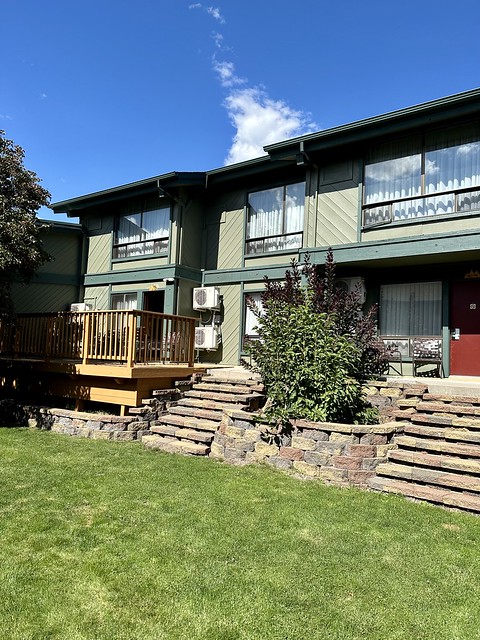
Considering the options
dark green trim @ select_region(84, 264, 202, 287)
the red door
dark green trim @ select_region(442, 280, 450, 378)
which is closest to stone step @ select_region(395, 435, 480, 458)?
dark green trim @ select_region(442, 280, 450, 378)

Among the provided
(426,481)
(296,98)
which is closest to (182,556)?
(426,481)

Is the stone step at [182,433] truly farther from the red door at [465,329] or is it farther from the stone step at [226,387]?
the red door at [465,329]

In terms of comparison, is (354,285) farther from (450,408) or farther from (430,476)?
(430,476)

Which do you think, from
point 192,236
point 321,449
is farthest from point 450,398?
point 192,236

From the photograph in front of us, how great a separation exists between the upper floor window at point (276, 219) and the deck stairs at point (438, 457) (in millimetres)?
6294

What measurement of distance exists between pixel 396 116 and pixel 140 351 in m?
7.16

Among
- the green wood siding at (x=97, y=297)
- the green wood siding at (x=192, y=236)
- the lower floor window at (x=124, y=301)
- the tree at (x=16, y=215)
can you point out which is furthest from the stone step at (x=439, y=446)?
the green wood siding at (x=97, y=297)

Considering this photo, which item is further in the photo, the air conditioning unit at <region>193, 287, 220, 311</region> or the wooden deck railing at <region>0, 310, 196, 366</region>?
the air conditioning unit at <region>193, 287, 220, 311</region>

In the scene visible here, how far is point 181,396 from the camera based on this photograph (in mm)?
8547

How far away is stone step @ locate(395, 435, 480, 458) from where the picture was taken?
509cm

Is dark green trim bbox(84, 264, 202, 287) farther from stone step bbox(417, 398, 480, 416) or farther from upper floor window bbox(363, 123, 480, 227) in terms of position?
stone step bbox(417, 398, 480, 416)

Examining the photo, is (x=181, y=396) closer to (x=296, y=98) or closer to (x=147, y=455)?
(x=147, y=455)

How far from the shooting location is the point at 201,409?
786cm

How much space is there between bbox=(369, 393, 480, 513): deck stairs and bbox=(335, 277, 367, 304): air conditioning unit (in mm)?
4137
